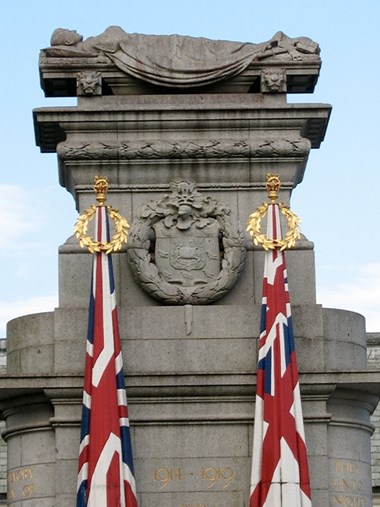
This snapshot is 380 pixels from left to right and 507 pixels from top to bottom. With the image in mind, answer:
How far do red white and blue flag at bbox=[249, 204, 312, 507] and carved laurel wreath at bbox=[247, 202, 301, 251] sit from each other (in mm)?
271

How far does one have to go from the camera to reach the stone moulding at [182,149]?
35.9 meters

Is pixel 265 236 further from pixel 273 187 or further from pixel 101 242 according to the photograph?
pixel 101 242

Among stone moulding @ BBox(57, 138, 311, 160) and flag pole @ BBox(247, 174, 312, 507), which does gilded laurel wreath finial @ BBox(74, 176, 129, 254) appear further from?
flag pole @ BBox(247, 174, 312, 507)

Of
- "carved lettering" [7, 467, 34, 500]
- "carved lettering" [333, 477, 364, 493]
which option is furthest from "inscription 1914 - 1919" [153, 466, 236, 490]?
"carved lettering" [7, 467, 34, 500]

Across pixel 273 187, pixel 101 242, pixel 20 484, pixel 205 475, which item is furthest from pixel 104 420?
pixel 273 187

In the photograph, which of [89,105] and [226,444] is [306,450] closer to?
[226,444]

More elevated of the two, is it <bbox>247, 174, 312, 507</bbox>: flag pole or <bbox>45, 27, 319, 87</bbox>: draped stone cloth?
<bbox>45, 27, 319, 87</bbox>: draped stone cloth

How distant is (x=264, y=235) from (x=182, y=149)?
101 inches

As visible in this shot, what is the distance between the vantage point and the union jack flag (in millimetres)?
32906

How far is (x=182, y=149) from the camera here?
35938mm

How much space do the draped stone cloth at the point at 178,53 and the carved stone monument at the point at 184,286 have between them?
0.09ft

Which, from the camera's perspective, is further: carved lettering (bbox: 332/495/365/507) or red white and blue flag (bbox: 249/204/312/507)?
carved lettering (bbox: 332/495/365/507)

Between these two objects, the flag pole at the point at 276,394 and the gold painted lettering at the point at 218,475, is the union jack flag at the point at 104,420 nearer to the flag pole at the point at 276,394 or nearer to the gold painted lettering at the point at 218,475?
the gold painted lettering at the point at 218,475

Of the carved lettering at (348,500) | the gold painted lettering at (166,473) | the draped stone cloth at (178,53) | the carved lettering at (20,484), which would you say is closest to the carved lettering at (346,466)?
the carved lettering at (348,500)
